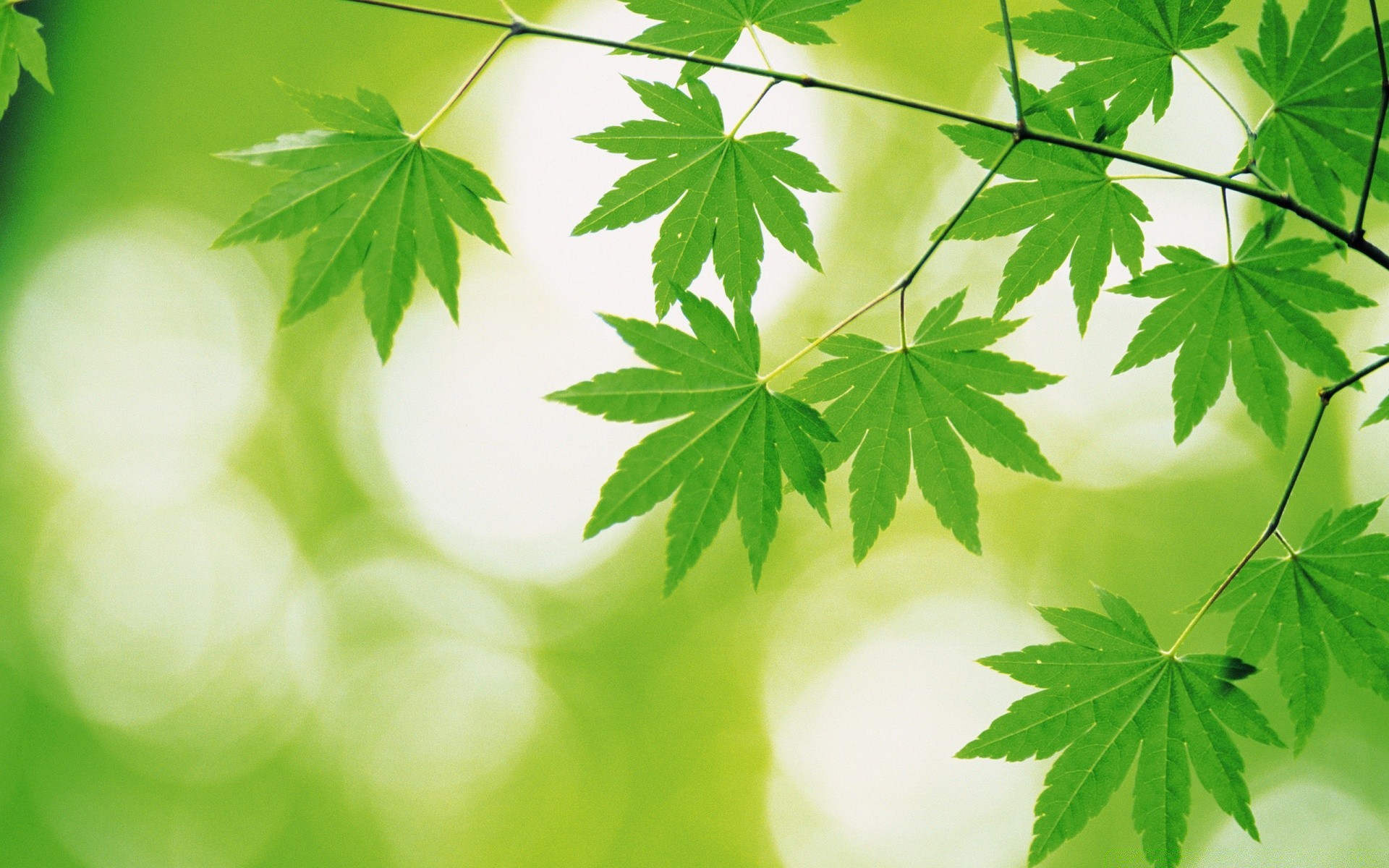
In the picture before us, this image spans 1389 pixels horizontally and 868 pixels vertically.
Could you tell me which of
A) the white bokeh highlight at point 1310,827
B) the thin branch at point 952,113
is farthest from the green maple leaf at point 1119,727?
the white bokeh highlight at point 1310,827

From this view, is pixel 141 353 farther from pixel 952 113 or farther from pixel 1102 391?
pixel 952 113

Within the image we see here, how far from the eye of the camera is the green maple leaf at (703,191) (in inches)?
74.5

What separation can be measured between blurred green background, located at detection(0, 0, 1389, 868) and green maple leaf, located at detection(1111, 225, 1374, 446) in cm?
867

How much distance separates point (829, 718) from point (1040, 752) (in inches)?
431

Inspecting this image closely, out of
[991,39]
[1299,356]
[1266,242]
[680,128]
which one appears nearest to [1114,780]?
[1299,356]

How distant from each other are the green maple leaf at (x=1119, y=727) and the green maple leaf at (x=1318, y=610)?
175 millimetres

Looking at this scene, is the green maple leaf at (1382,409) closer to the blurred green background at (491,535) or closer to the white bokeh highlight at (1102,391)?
the white bokeh highlight at (1102,391)

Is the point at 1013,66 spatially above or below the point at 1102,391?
below

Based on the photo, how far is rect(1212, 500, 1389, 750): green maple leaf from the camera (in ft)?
6.29

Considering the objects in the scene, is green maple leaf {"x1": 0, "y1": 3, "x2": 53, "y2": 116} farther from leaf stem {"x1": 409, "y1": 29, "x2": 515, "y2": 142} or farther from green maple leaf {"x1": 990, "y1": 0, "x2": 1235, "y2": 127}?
green maple leaf {"x1": 990, "y1": 0, "x2": 1235, "y2": 127}

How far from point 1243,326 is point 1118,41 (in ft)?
2.24

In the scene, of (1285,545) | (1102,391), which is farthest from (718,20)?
(1102,391)

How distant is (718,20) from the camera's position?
73.5 inches

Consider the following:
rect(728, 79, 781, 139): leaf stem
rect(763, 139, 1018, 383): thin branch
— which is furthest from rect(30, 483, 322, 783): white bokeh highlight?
rect(763, 139, 1018, 383): thin branch
